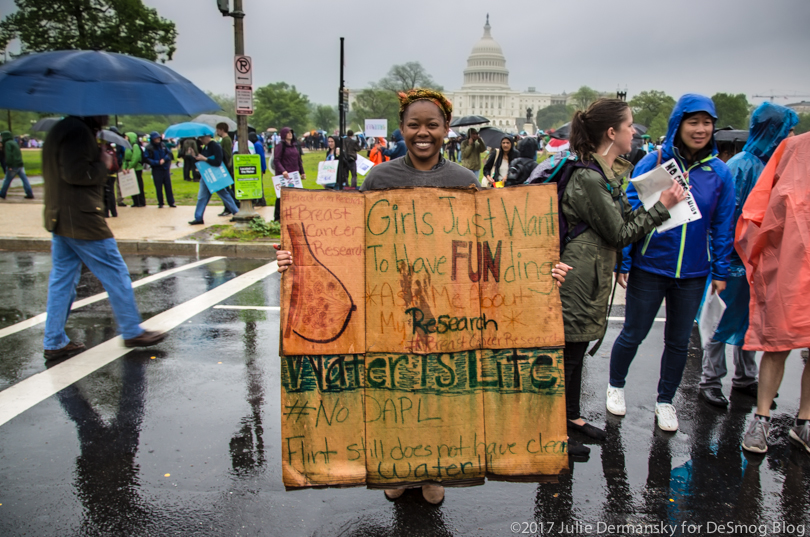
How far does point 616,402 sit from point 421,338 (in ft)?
7.00

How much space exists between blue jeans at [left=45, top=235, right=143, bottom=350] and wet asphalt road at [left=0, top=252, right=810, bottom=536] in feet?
1.11

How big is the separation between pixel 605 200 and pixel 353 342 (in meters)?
1.53

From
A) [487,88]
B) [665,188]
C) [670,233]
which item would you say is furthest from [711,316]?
[487,88]

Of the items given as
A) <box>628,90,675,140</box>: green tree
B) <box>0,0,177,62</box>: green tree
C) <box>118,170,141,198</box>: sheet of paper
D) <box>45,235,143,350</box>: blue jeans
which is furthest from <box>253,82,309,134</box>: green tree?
<box>45,235,143,350</box>: blue jeans

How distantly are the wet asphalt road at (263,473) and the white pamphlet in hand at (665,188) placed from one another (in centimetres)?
141

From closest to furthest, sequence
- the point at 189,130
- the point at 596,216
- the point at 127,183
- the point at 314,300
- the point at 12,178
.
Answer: the point at 314,300 → the point at 596,216 → the point at 127,183 → the point at 12,178 → the point at 189,130

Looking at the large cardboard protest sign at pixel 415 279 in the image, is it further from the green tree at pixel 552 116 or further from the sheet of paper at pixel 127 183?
the green tree at pixel 552 116

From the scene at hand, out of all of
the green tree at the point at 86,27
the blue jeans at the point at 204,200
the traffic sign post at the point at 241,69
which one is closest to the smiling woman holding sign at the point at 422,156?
the traffic sign post at the point at 241,69

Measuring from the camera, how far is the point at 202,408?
3.96 m

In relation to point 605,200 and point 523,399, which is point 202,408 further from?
point 605,200

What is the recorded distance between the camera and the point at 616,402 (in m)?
3.95

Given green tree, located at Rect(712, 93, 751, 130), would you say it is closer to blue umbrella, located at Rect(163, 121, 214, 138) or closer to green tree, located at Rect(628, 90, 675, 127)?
green tree, located at Rect(628, 90, 675, 127)

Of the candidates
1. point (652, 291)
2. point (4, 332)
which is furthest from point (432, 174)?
point (4, 332)

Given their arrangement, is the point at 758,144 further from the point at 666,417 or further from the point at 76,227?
the point at 76,227
